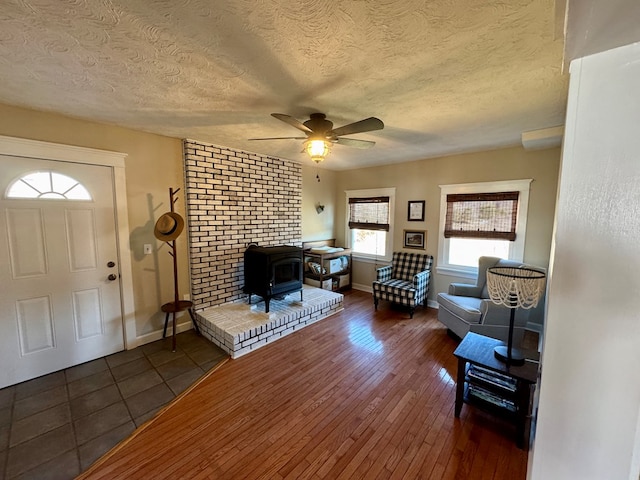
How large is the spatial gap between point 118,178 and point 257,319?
7.29 ft

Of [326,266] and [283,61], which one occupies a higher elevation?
[283,61]

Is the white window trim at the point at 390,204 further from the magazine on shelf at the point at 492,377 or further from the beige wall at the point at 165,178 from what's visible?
the magazine on shelf at the point at 492,377

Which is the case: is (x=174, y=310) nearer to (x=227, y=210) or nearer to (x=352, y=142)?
(x=227, y=210)

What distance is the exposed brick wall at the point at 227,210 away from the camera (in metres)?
3.35

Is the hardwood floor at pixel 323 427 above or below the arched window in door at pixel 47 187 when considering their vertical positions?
below

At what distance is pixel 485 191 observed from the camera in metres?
3.71

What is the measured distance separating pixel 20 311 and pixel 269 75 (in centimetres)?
306

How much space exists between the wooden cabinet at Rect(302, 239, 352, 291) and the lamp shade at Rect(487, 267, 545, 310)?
3.04 meters

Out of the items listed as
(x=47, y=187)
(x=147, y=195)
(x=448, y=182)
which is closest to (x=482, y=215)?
(x=448, y=182)

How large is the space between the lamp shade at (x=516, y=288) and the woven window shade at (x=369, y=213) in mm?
2983

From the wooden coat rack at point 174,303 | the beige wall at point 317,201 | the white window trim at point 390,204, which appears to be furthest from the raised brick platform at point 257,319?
the beige wall at point 317,201

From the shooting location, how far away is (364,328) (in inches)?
137

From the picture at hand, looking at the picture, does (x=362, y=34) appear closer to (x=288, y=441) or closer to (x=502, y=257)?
(x=288, y=441)

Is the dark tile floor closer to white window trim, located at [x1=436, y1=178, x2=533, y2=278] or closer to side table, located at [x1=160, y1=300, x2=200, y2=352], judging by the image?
side table, located at [x1=160, y1=300, x2=200, y2=352]
